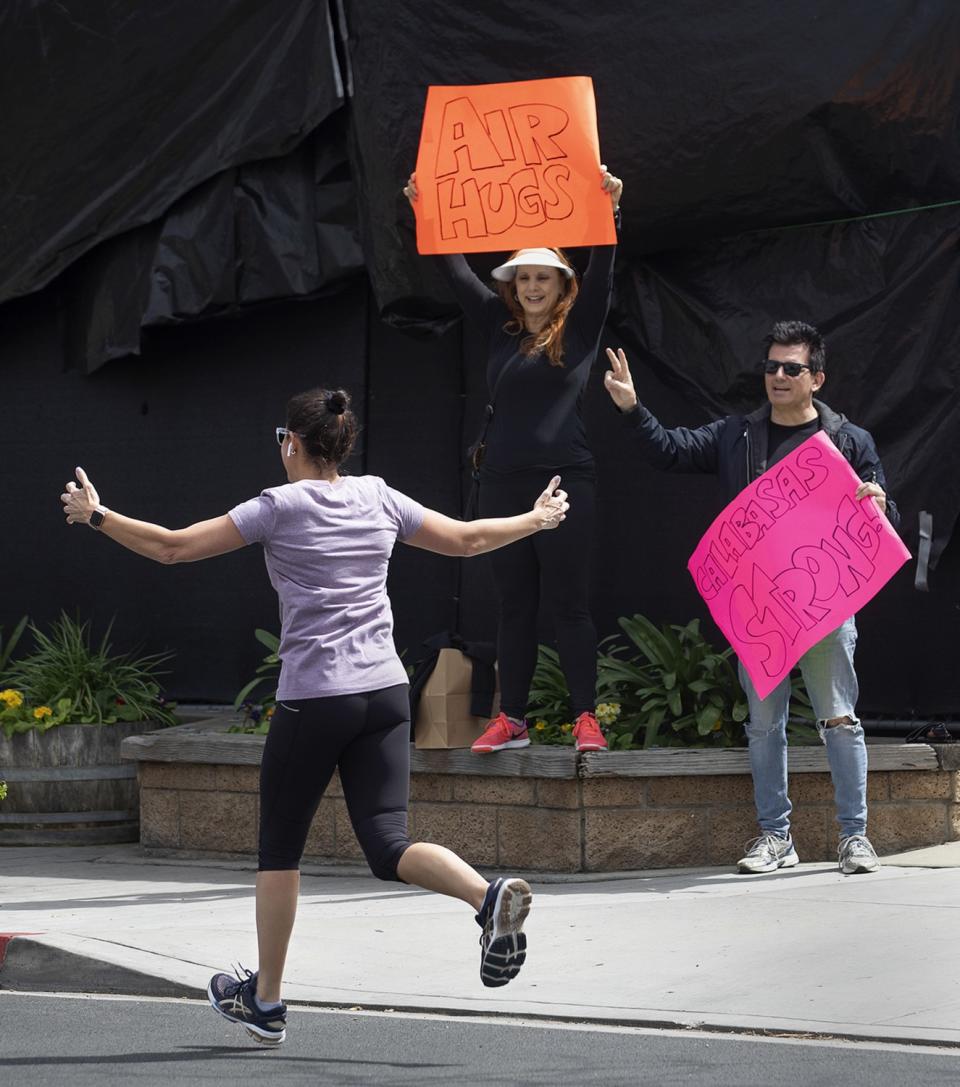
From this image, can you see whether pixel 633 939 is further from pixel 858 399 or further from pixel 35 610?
pixel 35 610

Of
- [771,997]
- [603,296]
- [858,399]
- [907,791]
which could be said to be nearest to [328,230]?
[603,296]

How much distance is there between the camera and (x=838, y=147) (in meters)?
7.63

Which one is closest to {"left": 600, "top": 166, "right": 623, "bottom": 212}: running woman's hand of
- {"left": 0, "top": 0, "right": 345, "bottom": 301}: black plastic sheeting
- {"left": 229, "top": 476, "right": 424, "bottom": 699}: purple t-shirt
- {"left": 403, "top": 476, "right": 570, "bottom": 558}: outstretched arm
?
{"left": 0, "top": 0, "right": 345, "bottom": 301}: black plastic sheeting

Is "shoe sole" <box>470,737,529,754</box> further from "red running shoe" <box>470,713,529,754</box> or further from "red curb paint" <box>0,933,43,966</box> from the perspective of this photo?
"red curb paint" <box>0,933,43,966</box>

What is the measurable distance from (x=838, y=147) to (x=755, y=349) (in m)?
0.94

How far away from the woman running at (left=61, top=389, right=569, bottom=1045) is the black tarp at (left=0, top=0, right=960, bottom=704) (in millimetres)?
3199

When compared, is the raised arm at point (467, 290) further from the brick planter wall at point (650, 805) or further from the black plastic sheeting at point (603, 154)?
the brick planter wall at point (650, 805)

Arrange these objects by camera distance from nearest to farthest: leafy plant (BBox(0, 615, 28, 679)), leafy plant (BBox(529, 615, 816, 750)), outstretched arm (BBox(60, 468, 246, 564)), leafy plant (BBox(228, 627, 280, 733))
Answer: outstretched arm (BBox(60, 468, 246, 564)), leafy plant (BBox(529, 615, 816, 750)), leafy plant (BBox(228, 627, 280, 733)), leafy plant (BBox(0, 615, 28, 679))

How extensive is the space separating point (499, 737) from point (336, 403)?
8.93ft

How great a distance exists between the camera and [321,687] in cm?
500

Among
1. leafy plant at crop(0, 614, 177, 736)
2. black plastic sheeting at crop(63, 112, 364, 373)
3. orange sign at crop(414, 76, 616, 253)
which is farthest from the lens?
A: leafy plant at crop(0, 614, 177, 736)

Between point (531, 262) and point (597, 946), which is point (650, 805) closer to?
point (597, 946)

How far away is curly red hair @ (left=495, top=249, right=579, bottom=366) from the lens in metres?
7.36

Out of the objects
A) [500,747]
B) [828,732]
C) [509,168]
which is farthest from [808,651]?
[509,168]
